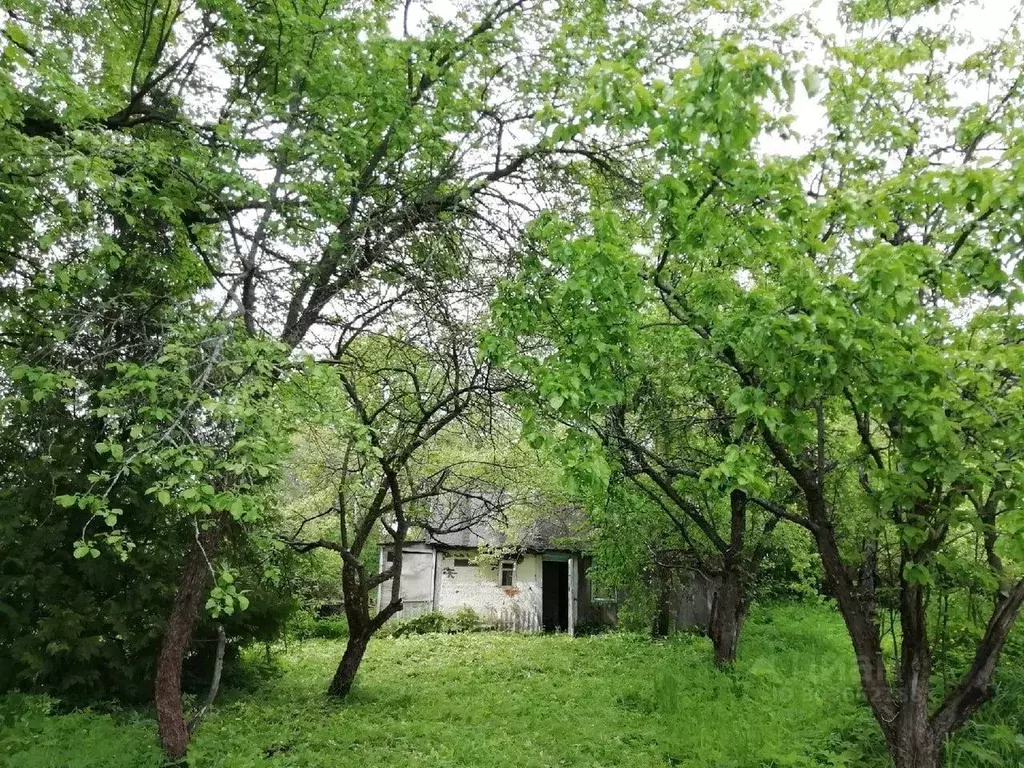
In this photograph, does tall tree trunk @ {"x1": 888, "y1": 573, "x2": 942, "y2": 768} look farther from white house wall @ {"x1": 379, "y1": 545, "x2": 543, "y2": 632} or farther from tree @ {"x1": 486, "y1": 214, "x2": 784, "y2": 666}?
white house wall @ {"x1": 379, "y1": 545, "x2": 543, "y2": 632}

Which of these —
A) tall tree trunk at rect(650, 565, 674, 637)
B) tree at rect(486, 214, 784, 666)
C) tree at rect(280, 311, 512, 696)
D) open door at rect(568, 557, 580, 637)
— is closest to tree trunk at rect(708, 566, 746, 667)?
tree at rect(486, 214, 784, 666)

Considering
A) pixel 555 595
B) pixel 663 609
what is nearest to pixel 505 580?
pixel 555 595

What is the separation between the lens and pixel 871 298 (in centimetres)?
339

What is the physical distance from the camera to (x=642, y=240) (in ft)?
21.8

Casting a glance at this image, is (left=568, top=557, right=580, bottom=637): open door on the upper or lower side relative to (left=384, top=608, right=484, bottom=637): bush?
upper

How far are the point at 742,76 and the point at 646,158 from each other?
388 cm

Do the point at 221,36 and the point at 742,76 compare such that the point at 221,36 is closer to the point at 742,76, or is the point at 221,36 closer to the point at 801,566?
the point at 742,76

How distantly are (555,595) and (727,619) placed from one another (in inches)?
524

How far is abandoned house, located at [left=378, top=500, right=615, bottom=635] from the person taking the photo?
21.2 m

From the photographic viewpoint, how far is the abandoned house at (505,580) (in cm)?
2123

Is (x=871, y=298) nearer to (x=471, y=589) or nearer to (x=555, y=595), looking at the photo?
(x=471, y=589)

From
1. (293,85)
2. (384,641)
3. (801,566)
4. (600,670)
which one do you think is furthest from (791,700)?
(384,641)

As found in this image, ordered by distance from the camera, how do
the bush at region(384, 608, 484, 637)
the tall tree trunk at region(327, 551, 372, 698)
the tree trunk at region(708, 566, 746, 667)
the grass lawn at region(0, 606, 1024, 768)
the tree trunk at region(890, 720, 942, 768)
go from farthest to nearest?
the bush at region(384, 608, 484, 637) → the tall tree trunk at region(327, 551, 372, 698) → the tree trunk at region(708, 566, 746, 667) → the grass lawn at region(0, 606, 1024, 768) → the tree trunk at region(890, 720, 942, 768)

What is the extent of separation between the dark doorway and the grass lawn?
9.35 metres
